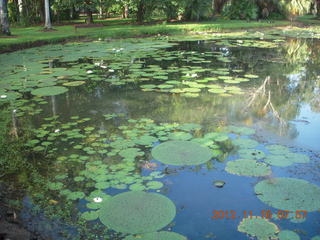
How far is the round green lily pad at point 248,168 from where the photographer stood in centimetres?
309

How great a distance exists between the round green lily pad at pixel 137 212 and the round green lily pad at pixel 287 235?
0.79 meters

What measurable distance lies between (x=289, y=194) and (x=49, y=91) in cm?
462

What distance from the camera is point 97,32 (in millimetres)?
A: 13938

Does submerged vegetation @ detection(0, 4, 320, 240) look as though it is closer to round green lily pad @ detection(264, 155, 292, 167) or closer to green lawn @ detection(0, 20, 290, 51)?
round green lily pad @ detection(264, 155, 292, 167)

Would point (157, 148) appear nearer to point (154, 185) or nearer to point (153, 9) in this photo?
point (154, 185)

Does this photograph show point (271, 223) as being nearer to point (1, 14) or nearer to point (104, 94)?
point (104, 94)

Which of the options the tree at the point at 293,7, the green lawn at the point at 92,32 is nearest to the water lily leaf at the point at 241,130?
the green lawn at the point at 92,32

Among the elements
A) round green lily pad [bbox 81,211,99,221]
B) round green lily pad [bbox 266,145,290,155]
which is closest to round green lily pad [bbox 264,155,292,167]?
round green lily pad [bbox 266,145,290,155]

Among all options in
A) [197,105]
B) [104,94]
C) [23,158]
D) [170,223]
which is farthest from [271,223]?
[104,94]

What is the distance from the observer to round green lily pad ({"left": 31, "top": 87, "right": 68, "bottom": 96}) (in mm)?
5780

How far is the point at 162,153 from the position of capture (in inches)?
137

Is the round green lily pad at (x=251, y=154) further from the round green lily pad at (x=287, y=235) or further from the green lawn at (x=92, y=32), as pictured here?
the green lawn at (x=92, y=32)

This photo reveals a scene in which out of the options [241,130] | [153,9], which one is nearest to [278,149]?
[241,130]
